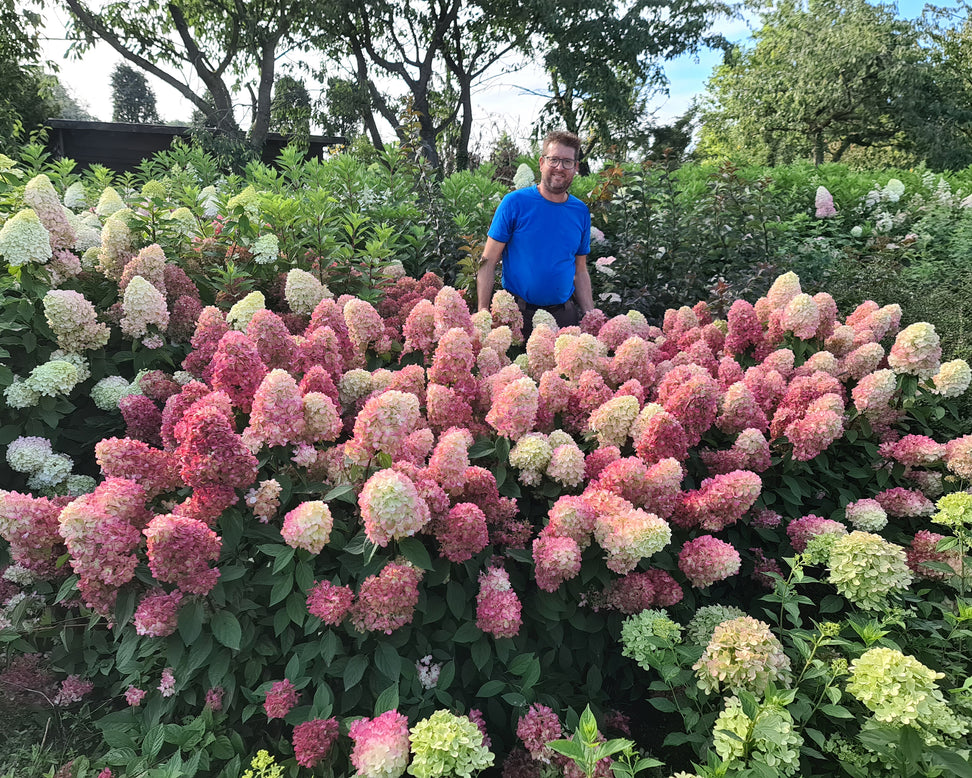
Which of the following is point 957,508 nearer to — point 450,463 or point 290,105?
point 450,463

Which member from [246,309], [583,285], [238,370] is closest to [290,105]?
[583,285]

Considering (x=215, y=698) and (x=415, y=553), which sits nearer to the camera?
(x=415, y=553)

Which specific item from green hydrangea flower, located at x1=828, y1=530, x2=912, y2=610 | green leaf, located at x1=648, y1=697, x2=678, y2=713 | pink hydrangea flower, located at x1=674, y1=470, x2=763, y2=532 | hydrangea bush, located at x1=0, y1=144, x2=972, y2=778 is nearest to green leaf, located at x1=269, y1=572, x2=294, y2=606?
hydrangea bush, located at x1=0, y1=144, x2=972, y2=778

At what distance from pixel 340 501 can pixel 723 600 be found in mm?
1557

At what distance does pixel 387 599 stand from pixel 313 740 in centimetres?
41

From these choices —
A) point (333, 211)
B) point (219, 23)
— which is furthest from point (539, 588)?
point (219, 23)

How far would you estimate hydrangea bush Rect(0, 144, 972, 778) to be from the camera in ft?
5.36

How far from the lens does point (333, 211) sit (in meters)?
4.18

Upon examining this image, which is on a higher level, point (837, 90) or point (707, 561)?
point (837, 90)

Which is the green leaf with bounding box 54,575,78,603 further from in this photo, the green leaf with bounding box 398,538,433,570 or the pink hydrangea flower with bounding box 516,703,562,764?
the pink hydrangea flower with bounding box 516,703,562,764

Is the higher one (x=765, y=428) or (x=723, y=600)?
(x=765, y=428)

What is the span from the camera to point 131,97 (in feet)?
190

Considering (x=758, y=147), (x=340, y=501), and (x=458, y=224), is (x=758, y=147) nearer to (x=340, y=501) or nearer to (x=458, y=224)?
(x=458, y=224)

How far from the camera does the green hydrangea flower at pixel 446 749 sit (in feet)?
4.33
